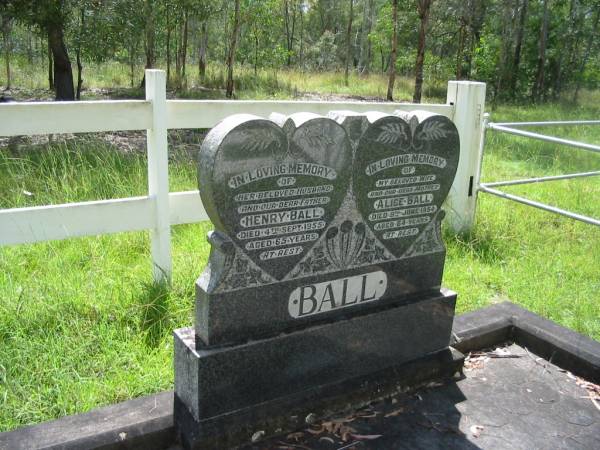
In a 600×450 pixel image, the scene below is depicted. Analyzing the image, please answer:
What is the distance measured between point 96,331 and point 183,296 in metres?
0.65

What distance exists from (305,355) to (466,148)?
10.1 ft

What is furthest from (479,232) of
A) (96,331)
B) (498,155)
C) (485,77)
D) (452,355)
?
(485,77)

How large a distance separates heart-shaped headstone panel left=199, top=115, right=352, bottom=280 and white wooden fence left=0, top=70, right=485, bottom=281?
1.38 metres

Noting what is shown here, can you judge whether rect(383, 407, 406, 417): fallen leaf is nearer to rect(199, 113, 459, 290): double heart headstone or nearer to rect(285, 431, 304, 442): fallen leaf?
rect(285, 431, 304, 442): fallen leaf

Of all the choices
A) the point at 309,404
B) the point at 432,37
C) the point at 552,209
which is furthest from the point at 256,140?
the point at 432,37

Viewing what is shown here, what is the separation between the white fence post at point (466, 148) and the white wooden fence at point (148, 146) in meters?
1.31

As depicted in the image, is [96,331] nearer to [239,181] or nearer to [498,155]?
[239,181]

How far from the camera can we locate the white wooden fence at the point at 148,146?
3.23 metres

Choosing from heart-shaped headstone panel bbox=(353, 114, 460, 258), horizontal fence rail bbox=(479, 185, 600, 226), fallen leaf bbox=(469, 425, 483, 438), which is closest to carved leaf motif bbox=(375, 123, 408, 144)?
heart-shaped headstone panel bbox=(353, 114, 460, 258)

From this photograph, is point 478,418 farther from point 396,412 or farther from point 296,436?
point 296,436

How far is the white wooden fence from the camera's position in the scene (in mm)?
3230

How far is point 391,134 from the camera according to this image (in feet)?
8.93

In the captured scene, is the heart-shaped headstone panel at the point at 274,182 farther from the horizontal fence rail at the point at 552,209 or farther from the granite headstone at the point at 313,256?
the horizontal fence rail at the point at 552,209

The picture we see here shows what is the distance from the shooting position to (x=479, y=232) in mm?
5230
